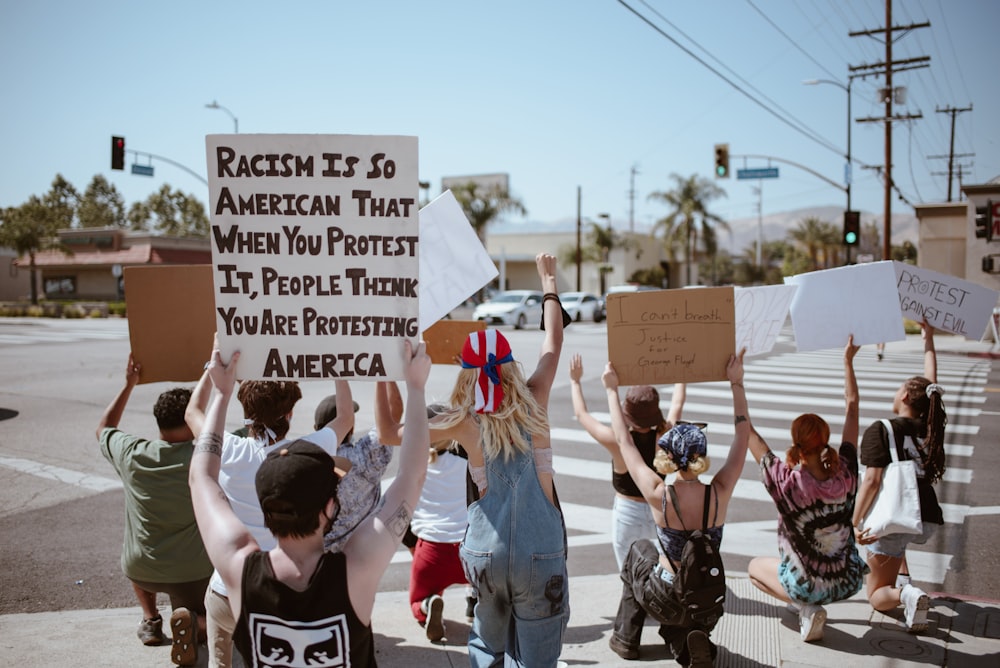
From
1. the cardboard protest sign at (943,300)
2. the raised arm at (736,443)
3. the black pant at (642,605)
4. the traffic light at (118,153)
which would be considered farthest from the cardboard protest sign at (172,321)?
the traffic light at (118,153)

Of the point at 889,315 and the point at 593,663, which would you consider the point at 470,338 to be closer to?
the point at 593,663

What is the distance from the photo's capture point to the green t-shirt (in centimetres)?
390

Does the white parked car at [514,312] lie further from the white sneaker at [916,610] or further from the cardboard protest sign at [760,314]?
the white sneaker at [916,610]

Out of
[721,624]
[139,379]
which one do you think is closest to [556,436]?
[721,624]

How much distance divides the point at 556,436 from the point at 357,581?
856 cm

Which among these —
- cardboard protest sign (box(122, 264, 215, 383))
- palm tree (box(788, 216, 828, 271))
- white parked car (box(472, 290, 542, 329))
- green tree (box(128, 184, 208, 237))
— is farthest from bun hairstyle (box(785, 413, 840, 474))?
green tree (box(128, 184, 208, 237))

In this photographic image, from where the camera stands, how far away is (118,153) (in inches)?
1102

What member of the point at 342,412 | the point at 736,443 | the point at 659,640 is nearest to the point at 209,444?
the point at 342,412

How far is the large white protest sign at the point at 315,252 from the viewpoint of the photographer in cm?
280

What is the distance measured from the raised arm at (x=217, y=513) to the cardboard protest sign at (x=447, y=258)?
1.39m

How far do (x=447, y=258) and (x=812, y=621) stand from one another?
9.41ft

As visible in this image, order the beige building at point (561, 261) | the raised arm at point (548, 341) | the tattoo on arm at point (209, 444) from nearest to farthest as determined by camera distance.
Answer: the tattoo on arm at point (209, 444) < the raised arm at point (548, 341) < the beige building at point (561, 261)

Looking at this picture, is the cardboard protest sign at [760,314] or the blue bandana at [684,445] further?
the cardboard protest sign at [760,314]

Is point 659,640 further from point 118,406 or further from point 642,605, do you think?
point 118,406
